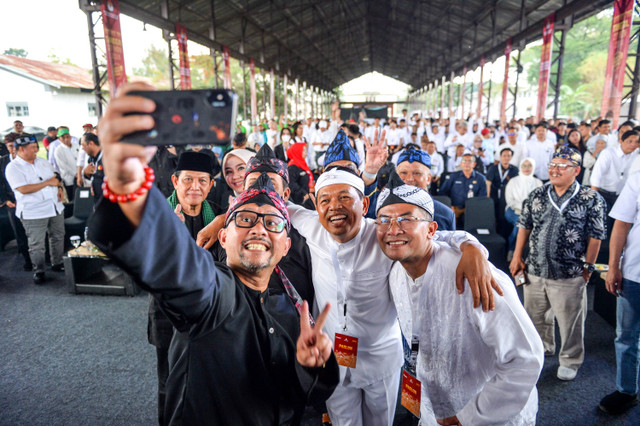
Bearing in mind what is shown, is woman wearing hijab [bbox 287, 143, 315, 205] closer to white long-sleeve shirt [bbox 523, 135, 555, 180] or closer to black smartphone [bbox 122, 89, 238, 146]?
black smartphone [bbox 122, 89, 238, 146]

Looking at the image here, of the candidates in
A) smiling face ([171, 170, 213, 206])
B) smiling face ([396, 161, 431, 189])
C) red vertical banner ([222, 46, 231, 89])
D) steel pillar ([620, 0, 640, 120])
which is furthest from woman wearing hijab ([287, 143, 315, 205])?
red vertical banner ([222, 46, 231, 89])

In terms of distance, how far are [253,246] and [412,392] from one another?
115 cm

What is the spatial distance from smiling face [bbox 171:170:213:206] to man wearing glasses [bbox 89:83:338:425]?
1061 mm

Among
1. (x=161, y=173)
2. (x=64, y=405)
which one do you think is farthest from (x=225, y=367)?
(x=161, y=173)

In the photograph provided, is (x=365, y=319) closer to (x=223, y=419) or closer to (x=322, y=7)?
(x=223, y=419)

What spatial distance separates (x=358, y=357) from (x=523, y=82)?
167 feet

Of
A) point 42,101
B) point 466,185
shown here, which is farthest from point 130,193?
point 42,101

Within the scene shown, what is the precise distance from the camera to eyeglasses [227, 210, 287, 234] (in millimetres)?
1358

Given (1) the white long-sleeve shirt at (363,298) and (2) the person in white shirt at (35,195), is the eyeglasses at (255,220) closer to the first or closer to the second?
(1) the white long-sleeve shirt at (363,298)

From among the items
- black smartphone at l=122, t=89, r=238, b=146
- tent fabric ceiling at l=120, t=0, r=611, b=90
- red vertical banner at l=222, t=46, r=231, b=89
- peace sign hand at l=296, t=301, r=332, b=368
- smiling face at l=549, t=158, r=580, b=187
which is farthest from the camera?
red vertical banner at l=222, t=46, r=231, b=89

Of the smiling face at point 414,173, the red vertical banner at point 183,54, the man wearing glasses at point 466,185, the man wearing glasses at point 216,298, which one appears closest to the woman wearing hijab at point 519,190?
the man wearing glasses at point 466,185

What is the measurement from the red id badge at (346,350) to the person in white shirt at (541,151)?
716 centimetres

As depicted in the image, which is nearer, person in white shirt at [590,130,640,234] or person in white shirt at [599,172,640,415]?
person in white shirt at [599,172,640,415]

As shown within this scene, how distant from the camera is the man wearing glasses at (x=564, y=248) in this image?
2.74 metres
